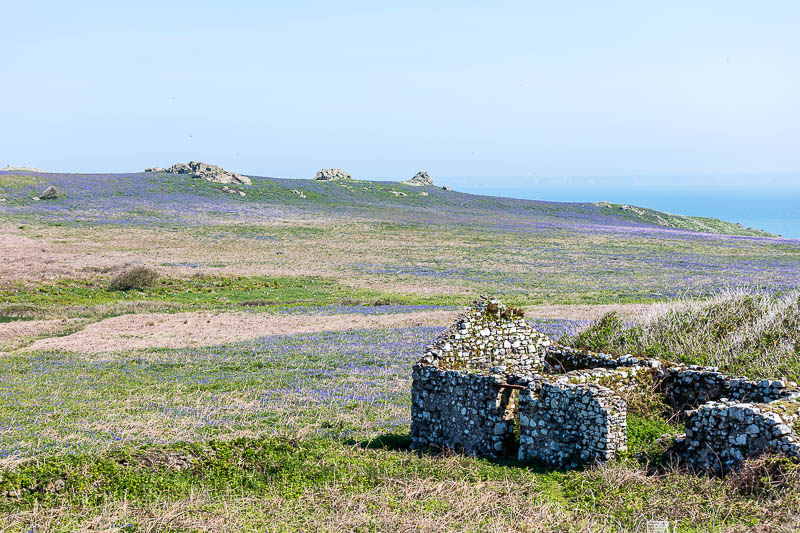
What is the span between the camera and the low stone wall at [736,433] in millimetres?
9984

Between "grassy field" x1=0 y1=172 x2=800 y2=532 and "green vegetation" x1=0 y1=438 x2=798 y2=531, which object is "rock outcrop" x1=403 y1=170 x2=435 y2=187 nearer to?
"grassy field" x1=0 y1=172 x2=800 y2=532

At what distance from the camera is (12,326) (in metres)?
34.8

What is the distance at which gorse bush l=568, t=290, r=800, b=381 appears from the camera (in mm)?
16688

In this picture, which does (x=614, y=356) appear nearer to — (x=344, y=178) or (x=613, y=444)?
(x=613, y=444)

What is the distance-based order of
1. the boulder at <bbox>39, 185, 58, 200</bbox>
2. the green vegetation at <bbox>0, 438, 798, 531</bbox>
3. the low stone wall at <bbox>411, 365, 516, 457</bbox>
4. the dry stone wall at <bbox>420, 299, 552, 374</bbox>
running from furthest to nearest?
the boulder at <bbox>39, 185, 58, 200</bbox> → the dry stone wall at <bbox>420, 299, 552, 374</bbox> → the low stone wall at <bbox>411, 365, 516, 457</bbox> → the green vegetation at <bbox>0, 438, 798, 531</bbox>

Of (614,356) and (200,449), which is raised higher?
(614,356)

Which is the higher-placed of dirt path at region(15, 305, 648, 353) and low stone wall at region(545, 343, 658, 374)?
low stone wall at region(545, 343, 658, 374)

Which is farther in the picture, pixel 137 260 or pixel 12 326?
pixel 137 260

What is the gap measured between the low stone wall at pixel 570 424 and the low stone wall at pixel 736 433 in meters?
1.16

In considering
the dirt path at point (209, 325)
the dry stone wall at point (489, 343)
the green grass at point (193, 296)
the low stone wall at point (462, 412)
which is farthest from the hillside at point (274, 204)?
the low stone wall at point (462, 412)

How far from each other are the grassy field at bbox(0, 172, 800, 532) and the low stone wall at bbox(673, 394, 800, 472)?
1.31 feet

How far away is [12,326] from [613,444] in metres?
33.0

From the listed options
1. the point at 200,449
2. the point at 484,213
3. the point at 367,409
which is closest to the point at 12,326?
the point at 367,409

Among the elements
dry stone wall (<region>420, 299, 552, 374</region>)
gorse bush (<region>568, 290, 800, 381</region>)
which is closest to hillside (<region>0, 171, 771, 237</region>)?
gorse bush (<region>568, 290, 800, 381</region>)
